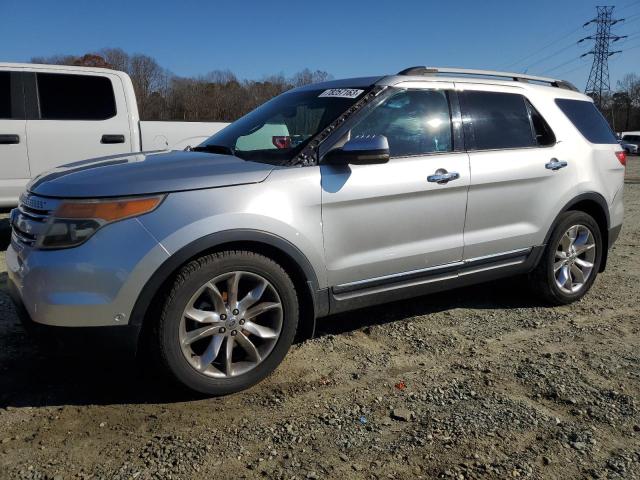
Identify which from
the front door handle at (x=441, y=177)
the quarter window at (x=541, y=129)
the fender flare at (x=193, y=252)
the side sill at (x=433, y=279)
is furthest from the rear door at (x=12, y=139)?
the quarter window at (x=541, y=129)

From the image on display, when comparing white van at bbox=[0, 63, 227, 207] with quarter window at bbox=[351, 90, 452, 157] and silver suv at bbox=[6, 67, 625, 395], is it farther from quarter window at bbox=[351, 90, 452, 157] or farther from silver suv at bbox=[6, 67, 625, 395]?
quarter window at bbox=[351, 90, 452, 157]

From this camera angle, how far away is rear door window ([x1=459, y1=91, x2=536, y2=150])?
12.8 feet

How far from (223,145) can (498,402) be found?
239cm

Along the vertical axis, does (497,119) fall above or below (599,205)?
above

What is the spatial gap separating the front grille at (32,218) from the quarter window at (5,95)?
12.1 ft

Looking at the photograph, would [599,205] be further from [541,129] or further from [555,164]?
[541,129]

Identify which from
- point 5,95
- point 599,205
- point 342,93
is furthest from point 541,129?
point 5,95

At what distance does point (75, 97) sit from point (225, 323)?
15.5ft

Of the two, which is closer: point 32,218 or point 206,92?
point 32,218

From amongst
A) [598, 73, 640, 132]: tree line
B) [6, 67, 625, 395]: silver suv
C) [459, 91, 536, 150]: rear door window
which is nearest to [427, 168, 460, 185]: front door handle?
[6, 67, 625, 395]: silver suv

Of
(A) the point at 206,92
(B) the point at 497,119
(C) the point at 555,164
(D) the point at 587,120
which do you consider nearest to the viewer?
(B) the point at 497,119

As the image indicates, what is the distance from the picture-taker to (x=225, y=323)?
115 inches

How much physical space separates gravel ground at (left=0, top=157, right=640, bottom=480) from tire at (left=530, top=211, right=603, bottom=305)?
0.45 meters

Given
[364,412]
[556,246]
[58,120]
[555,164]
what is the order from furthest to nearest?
[58,120] < [556,246] < [555,164] < [364,412]
